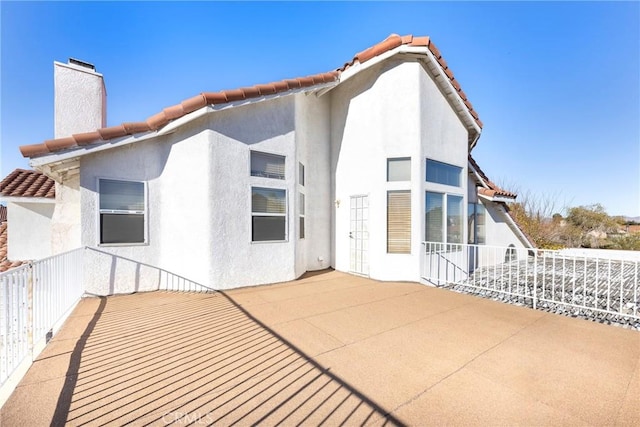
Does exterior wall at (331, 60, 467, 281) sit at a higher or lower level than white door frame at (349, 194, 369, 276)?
higher

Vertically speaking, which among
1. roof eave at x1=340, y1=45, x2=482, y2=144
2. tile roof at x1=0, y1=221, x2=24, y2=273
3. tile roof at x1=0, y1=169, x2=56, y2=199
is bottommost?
tile roof at x1=0, y1=221, x2=24, y2=273

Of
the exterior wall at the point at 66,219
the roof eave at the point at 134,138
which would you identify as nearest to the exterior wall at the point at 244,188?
the roof eave at the point at 134,138

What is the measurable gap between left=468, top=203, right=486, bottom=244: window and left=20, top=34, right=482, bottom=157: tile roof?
4096 mm

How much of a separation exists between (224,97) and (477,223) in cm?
1053

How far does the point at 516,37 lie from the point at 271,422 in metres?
14.3

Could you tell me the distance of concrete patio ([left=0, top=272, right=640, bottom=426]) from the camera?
2.38 meters

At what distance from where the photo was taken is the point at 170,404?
2.45 m

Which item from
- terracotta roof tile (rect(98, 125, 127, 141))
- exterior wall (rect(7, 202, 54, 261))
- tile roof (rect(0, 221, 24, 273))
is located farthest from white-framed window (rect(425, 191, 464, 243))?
tile roof (rect(0, 221, 24, 273))

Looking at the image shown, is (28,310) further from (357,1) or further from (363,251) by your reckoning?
(357,1)

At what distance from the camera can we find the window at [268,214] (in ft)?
22.8

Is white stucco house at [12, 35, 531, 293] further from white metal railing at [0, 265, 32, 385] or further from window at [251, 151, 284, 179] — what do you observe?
white metal railing at [0, 265, 32, 385]

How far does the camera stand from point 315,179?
902 cm

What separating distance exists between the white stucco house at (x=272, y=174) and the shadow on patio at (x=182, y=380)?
7.85 feet

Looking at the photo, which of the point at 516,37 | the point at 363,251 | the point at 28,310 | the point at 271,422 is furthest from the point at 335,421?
the point at 516,37
